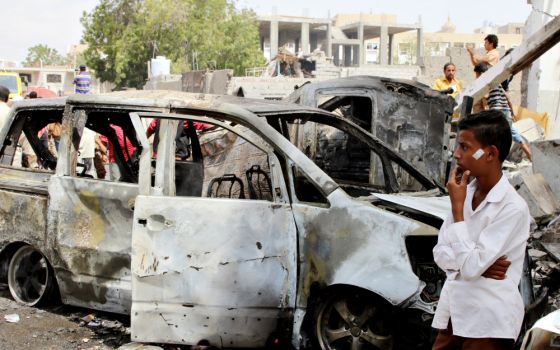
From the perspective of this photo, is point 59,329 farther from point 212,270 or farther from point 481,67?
point 481,67

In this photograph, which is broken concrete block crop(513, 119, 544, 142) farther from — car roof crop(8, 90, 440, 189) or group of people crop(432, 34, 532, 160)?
car roof crop(8, 90, 440, 189)

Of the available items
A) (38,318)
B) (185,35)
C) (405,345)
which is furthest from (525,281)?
(185,35)

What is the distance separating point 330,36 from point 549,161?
59218mm

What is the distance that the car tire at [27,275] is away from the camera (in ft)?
18.5

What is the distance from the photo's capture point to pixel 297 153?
14.8 ft

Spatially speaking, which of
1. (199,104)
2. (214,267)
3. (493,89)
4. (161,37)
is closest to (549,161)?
(493,89)

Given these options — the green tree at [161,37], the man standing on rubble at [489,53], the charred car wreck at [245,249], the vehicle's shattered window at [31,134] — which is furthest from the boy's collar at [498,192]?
the green tree at [161,37]

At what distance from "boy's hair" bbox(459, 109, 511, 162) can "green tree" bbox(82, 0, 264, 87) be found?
35158 millimetres

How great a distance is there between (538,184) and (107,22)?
33.1m

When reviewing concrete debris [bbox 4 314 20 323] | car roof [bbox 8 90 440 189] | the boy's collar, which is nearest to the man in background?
car roof [bbox 8 90 440 189]

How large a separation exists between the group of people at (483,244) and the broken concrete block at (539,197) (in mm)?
5212

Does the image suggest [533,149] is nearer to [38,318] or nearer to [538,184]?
[538,184]

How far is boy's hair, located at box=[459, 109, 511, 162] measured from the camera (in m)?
2.74

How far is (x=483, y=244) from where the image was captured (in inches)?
103
